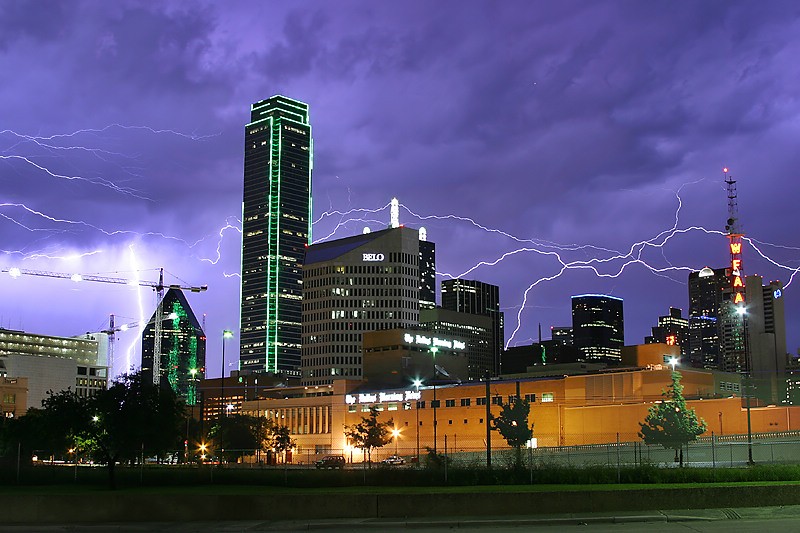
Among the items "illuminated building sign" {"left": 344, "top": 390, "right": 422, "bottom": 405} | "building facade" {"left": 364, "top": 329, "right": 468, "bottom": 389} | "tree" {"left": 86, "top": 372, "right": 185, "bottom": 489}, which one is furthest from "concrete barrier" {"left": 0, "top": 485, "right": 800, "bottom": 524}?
"building facade" {"left": 364, "top": 329, "right": 468, "bottom": 389}

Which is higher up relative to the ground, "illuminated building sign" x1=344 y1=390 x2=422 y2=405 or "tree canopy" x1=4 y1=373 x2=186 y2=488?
"illuminated building sign" x1=344 y1=390 x2=422 y2=405

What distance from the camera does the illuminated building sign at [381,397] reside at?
15038cm

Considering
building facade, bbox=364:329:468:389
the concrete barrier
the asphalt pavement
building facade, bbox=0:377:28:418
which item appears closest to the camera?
the asphalt pavement

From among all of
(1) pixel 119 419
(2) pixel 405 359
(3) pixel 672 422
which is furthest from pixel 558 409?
(1) pixel 119 419

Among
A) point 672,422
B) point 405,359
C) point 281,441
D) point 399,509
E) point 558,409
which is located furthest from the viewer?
point 405,359

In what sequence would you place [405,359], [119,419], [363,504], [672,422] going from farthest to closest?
1. [405,359]
2. [672,422]
3. [119,419]
4. [363,504]

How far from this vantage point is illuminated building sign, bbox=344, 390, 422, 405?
15038 centimetres

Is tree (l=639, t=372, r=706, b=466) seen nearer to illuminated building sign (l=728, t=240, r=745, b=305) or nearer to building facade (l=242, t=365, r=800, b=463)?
building facade (l=242, t=365, r=800, b=463)

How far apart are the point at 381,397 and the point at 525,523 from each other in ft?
420

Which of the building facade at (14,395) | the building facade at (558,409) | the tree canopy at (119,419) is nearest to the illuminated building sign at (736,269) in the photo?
the building facade at (558,409)

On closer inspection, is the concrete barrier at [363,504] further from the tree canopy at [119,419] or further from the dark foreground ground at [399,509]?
the tree canopy at [119,419]

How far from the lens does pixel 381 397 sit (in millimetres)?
156000

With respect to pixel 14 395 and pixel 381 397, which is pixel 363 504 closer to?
pixel 381 397

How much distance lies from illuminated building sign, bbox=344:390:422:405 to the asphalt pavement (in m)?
117
